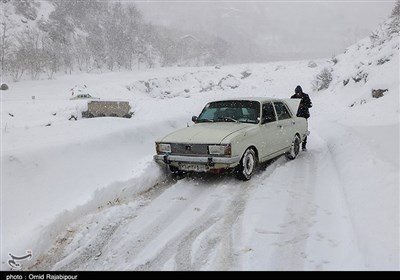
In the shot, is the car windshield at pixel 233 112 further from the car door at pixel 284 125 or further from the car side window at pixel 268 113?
the car door at pixel 284 125

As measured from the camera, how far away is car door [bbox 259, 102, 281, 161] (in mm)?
7340

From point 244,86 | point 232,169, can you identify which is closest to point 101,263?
point 232,169

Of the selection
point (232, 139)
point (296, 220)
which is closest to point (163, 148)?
point (232, 139)

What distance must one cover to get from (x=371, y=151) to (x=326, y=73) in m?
29.5

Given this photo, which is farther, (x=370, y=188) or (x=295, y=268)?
(x=370, y=188)

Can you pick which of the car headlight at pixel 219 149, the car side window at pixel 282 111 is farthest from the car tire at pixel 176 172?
the car side window at pixel 282 111

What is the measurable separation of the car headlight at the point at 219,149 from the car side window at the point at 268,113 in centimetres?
155

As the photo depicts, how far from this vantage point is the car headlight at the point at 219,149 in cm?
628

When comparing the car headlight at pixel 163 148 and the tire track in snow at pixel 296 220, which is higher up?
the car headlight at pixel 163 148

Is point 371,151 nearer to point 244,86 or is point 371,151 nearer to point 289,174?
point 289,174

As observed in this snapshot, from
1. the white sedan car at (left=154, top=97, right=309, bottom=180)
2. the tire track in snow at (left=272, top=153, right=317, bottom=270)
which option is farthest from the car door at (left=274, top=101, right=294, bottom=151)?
the tire track in snow at (left=272, top=153, right=317, bottom=270)

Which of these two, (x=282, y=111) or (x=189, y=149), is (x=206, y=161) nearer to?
(x=189, y=149)

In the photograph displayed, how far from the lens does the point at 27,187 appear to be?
16.2 feet

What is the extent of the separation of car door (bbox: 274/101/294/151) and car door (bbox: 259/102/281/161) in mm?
160
